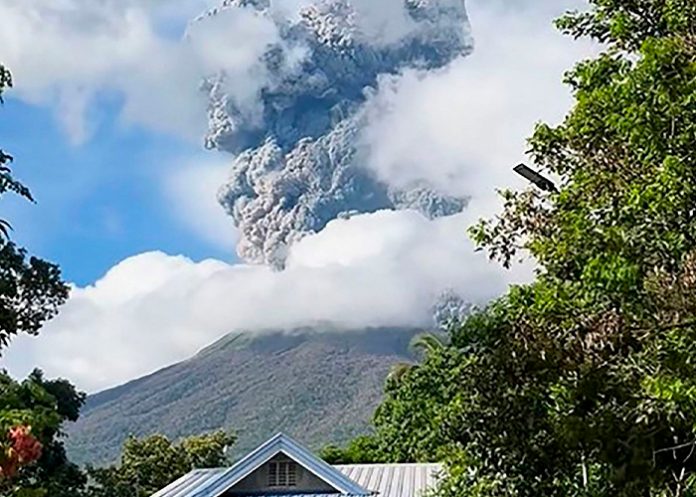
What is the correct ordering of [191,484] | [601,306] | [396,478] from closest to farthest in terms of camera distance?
[601,306]
[191,484]
[396,478]

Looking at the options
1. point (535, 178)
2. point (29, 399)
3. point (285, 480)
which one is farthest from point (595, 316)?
point (285, 480)

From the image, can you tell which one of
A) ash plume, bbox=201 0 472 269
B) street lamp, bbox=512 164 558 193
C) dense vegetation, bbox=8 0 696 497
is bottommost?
dense vegetation, bbox=8 0 696 497

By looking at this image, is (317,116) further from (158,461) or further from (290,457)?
(290,457)

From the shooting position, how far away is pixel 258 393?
6394 cm

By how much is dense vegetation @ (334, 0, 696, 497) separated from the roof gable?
4167mm

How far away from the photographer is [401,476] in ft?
57.1

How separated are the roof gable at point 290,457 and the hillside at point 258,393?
31.7m

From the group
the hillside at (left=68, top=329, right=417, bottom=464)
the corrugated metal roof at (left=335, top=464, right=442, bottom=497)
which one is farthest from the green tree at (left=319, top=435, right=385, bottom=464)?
the hillside at (left=68, top=329, right=417, bottom=464)

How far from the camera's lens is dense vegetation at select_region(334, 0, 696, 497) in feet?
24.6

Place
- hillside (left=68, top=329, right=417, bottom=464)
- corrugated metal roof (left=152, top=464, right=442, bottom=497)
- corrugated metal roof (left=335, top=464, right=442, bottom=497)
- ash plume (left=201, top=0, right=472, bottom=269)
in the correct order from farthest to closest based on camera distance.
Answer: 1. ash plume (left=201, top=0, right=472, bottom=269)
2. hillside (left=68, top=329, right=417, bottom=464)
3. corrugated metal roof (left=335, top=464, right=442, bottom=497)
4. corrugated metal roof (left=152, top=464, right=442, bottom=497)

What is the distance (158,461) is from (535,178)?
26.1 metres

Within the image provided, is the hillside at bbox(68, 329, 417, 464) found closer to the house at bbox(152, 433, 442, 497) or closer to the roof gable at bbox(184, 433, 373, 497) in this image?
the house at bbox(152, 433, 442, 497)

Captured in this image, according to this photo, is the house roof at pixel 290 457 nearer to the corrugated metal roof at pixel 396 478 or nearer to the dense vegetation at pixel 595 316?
the corrugated metal roof at pixel 396 478

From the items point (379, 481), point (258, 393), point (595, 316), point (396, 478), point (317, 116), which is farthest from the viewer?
point (317, 116)
